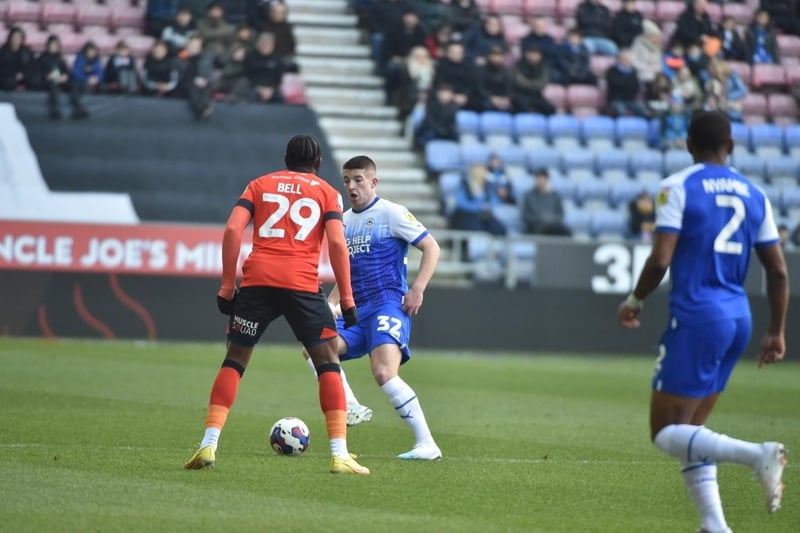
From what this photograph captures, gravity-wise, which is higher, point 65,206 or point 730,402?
point 730,402

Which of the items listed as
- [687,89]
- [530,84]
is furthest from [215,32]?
[687,89]

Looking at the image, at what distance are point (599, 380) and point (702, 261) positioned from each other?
38.1 feet

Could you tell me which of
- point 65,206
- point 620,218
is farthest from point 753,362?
point 65,206

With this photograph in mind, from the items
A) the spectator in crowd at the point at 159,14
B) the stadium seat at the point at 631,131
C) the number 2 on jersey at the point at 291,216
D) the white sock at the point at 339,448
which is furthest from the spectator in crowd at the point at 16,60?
the white sock at the point at 339,448

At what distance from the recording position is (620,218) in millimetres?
25672

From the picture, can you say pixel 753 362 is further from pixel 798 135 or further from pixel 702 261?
pixel 702 261

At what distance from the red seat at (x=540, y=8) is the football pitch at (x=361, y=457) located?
42.2 ft

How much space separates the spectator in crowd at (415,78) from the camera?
2606 cm

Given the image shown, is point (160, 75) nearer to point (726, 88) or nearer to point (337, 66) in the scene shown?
point (337, 66)

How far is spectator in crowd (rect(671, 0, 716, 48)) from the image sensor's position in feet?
94.3

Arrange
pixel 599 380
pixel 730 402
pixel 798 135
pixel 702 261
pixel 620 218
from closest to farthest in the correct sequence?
pixel 702 261 → pixel 730 402 → pixel 599 380 → pixel 620 218 → pixel 798 135

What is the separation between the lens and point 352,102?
27219 millimetres

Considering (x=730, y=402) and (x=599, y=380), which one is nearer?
(x=730, y=402)

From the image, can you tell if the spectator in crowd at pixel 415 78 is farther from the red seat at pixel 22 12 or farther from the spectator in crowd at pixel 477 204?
the red seat at pixel 22 12
